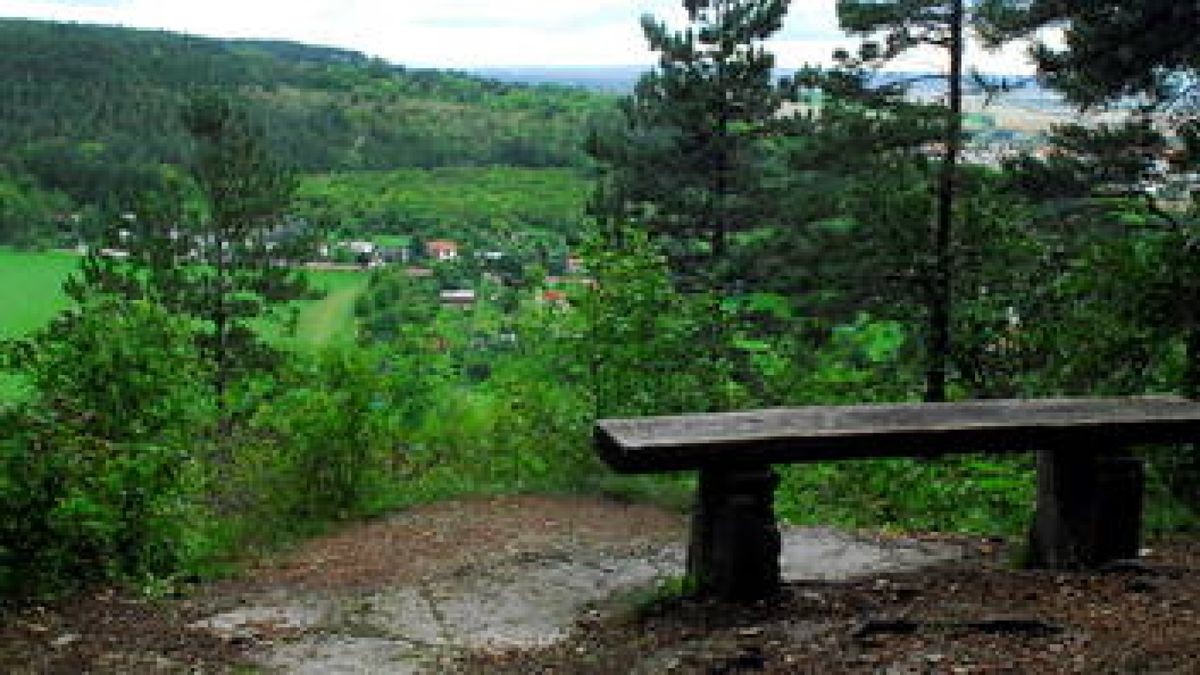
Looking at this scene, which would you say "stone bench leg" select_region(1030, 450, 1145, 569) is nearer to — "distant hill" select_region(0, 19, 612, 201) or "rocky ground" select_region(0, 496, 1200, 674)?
"rocky ground" select_region(0, 496, 1200, 674)

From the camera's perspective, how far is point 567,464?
7.61 m

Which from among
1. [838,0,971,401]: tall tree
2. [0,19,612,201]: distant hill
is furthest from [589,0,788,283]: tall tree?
[0,19,612,201]: distant hill

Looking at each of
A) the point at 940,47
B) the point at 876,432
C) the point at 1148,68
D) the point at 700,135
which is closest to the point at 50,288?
the point at 700,135

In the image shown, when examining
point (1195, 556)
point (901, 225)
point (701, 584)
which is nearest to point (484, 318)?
point (701, 584)

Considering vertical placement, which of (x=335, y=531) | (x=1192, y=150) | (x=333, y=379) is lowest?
(x=335, y=531)

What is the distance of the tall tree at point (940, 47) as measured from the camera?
584 inches

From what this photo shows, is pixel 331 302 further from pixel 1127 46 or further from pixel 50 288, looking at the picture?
pixel 1127 46

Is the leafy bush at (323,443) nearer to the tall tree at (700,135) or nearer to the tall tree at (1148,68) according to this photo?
the tall tree at (1148,68)

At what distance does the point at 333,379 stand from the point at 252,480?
2.30ft

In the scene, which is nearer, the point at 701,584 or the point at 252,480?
the point at 701,584

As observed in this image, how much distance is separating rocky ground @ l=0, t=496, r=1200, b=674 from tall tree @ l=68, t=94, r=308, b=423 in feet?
58.4

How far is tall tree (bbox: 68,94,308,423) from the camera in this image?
22.9m

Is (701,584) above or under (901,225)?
under

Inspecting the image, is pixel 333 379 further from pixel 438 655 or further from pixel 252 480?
pixel 438 655
